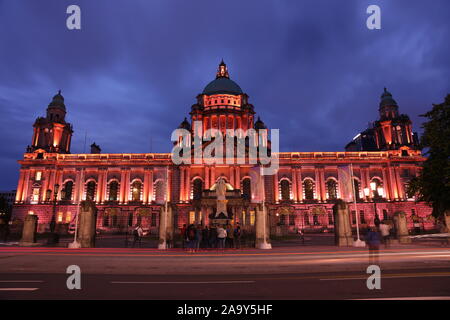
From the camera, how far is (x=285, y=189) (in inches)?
2430

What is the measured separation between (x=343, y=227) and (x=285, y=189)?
3928 cm

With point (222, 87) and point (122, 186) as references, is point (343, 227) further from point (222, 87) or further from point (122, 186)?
point (222, 87)

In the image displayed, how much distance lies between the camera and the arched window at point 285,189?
61.1 metres

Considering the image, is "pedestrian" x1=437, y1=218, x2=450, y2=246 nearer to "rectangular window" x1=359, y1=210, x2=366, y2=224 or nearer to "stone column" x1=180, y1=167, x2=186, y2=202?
"rectangular window" x1=359, y1=210, x2=366, y2=224

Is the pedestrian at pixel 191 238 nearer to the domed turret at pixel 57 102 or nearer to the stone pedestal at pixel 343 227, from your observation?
the stone pedestal at pixel 343 227

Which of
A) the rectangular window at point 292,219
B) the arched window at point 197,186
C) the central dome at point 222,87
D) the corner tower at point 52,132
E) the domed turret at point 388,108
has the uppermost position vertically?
the central dome at point 222,87

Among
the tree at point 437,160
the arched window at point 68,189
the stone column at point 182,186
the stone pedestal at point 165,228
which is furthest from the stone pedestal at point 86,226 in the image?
the arched window at point 68,189

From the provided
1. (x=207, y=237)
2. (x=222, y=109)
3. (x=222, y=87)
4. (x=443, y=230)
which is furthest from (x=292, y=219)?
(x=222, y=87)

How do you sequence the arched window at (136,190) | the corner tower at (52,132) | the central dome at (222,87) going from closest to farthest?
the arched window at (136,190) → the corner tower at (52,132) → the central dome at (222,87)

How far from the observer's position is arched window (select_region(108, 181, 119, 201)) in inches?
2441

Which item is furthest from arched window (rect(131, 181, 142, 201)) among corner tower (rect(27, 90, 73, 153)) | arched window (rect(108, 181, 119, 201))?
corner tower (rect(27, 90, 73, 153))

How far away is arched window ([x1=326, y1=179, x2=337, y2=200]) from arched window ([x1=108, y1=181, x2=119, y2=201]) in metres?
47.2

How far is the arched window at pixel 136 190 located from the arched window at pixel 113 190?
3.57 meters
